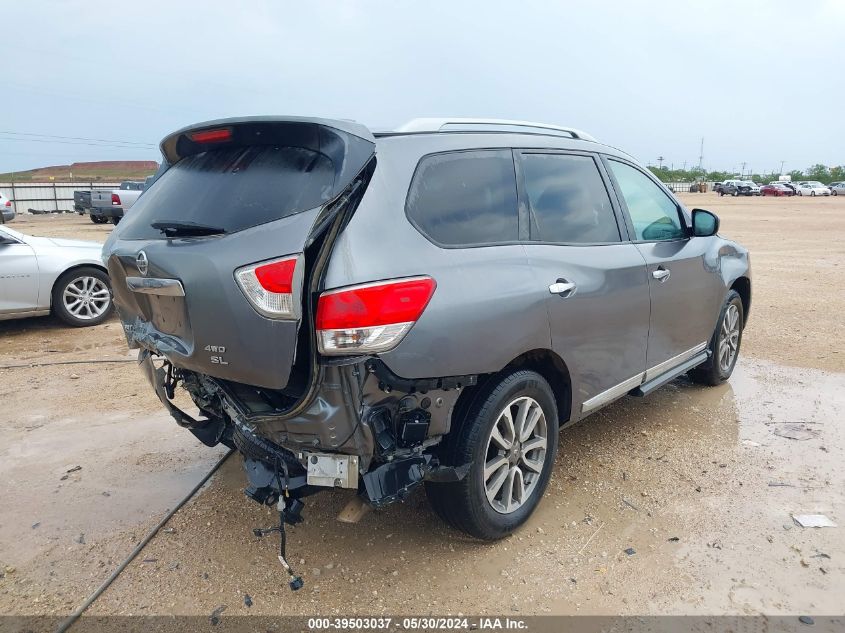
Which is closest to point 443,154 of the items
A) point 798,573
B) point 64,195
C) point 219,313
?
point 219,313

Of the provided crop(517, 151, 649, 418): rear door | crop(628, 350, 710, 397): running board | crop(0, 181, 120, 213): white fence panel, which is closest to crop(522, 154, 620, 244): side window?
crop(517, 151, 649, 418): rear door

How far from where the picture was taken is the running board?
4.10m

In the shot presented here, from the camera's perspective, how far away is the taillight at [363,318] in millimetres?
2424

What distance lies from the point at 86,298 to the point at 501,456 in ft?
21.1

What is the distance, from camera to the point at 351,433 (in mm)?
2529

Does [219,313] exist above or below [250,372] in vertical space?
above

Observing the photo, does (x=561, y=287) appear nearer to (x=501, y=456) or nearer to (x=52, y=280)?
(x=501, y=456)

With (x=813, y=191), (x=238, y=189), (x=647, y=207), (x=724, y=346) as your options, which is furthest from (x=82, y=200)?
(x=813, y=191)

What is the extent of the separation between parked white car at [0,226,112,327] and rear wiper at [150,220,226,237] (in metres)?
5.38

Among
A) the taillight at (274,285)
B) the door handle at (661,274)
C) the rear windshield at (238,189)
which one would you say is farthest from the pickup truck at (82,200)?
the taillight at (274,285)

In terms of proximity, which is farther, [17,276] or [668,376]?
[17,276]

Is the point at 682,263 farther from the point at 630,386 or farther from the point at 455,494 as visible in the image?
the point at 455,494

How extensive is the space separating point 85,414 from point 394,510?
111 inches

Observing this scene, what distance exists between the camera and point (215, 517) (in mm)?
3445
